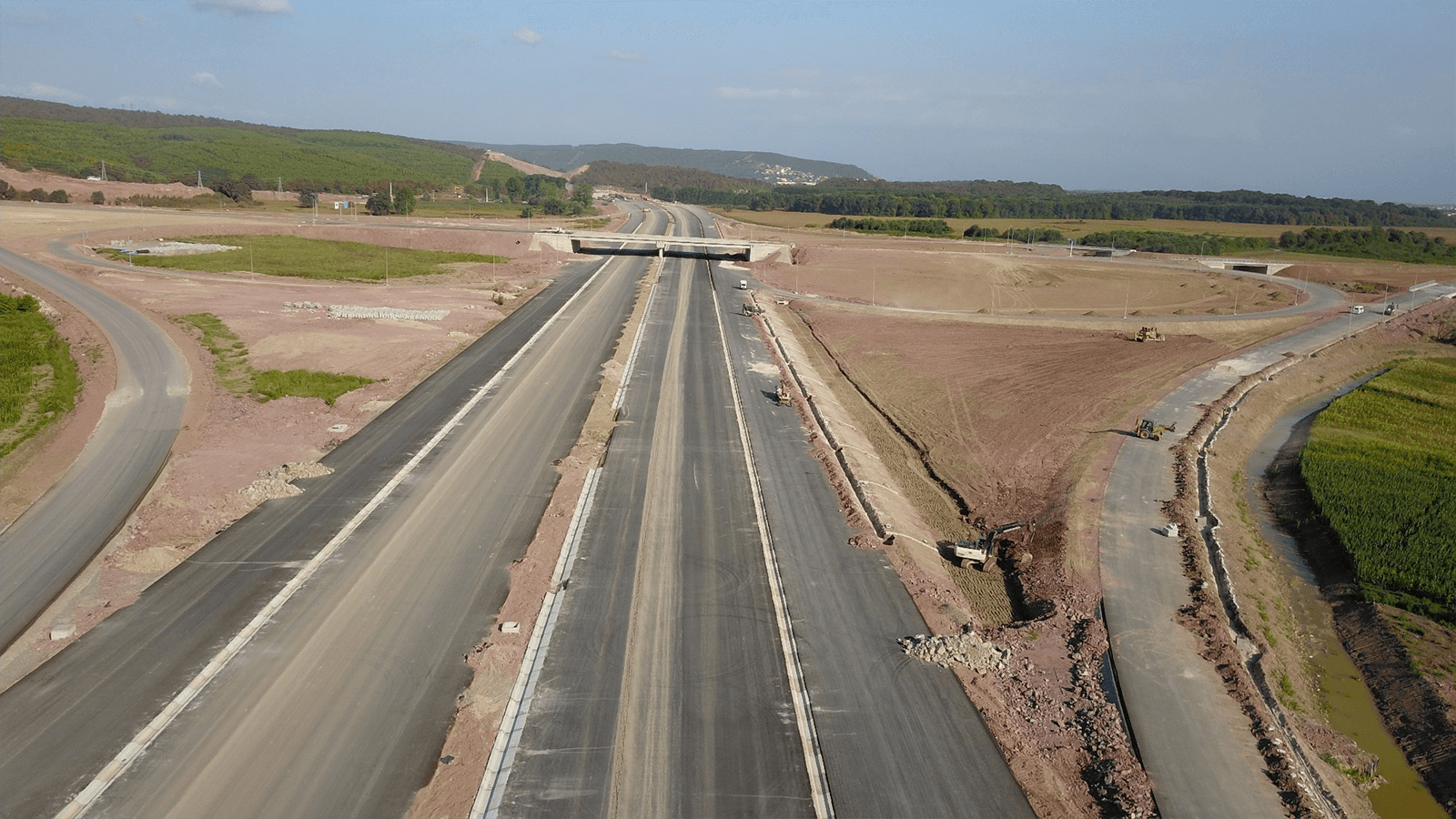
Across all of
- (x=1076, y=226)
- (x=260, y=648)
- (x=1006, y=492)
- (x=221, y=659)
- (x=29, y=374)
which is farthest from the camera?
(x=1076, y=226)

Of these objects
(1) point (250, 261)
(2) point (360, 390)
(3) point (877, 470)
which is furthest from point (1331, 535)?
(1) point (250, 261)

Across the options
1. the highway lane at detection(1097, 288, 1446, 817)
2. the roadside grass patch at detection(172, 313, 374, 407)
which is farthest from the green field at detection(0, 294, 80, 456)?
the highway lane at detection(1097, 288, 1446, 817)

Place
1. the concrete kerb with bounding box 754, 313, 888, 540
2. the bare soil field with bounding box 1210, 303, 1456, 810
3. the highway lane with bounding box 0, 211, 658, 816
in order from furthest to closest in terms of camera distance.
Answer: the concrete kerb with bounding box 754, 313, 888, 540 < the bare soil field with bounding box 1210, 303, 1456, 810 < the highway lane with bounding box 0, 211, 658, 816

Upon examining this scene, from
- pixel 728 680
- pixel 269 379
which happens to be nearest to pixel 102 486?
pixel 269 379

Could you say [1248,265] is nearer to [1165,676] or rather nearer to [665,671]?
[1165,676]

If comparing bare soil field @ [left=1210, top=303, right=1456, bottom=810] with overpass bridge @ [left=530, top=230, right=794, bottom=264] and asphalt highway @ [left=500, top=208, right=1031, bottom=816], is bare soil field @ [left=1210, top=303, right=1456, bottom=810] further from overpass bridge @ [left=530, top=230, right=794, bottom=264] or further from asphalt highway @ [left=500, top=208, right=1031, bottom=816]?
overpass bridge @ [left=530, top=230, right=794, bottom=264]

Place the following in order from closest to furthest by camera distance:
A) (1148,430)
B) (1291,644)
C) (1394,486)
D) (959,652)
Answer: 1. (959,652)
2. (1291,644)
3. (1394,486)
4. (1148,430)

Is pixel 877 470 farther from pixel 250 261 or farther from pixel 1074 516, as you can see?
pixel 250 261

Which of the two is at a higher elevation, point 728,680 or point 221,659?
point 728,680
